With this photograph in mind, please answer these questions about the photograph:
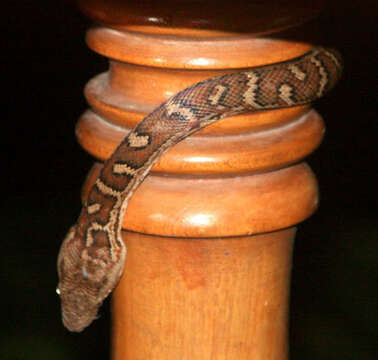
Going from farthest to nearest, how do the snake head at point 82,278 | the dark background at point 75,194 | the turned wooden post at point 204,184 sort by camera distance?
the dark background at point 75,194, the snake head at point 82,278, the turned wooden post at point 204,184

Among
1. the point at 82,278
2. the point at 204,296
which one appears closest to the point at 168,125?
the point at 204,296

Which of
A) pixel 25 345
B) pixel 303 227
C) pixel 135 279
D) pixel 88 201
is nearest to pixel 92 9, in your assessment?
pixel 88 201

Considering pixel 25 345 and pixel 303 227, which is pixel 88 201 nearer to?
pixel 25 345

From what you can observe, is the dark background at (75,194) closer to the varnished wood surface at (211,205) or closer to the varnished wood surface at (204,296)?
the varnished wood surface at (204,296)

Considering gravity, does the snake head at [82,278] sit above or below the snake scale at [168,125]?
below

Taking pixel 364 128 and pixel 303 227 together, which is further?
pixel 364 128

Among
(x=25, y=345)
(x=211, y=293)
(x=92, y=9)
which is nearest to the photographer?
(x=92, y=9)

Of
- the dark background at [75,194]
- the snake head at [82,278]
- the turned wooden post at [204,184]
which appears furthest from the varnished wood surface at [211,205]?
the dark background at [75,194]
